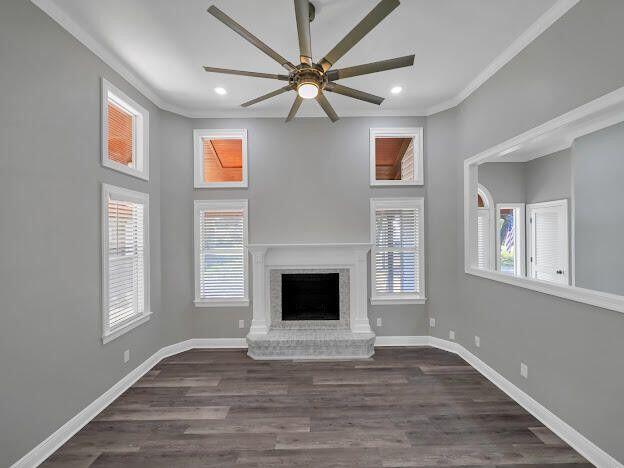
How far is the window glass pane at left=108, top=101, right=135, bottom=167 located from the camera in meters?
3.27

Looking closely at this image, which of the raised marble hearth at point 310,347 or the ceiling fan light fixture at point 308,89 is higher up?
the ceiling fan light fixture at point 308,89

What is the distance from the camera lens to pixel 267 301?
4250 mm

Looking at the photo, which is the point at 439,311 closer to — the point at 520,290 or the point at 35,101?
the point at 520,290

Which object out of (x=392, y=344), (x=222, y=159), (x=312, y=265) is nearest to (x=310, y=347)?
(x=312, y=265)

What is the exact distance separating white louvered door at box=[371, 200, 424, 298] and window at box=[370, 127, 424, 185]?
49cm

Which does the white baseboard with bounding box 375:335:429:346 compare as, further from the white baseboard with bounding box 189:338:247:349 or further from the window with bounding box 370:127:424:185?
the window with bounding box 370:127:424:185

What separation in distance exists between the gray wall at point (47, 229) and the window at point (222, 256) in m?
1.44

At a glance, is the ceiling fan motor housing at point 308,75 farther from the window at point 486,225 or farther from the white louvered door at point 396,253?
the window at point 486,225

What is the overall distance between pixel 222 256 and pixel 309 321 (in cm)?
158

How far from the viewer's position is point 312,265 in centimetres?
420

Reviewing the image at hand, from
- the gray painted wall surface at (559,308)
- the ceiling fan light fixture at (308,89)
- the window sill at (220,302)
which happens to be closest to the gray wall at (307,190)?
the window sill at (220,302)

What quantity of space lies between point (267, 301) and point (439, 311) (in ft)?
8.05

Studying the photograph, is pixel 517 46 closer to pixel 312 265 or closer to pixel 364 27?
pixel 364 27

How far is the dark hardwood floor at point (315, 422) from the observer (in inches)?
86.3
